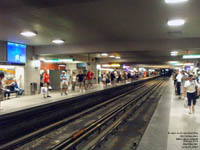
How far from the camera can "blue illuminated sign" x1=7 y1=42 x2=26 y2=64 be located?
13.2 m

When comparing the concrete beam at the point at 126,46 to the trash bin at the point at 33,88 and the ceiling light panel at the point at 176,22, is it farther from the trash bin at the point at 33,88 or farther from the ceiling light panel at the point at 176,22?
the ceiling light panel at the point at 176,22

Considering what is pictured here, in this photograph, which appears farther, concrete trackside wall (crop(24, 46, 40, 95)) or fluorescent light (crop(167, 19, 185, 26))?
concrete trackside wall (crop(24, 46, 40, 95))

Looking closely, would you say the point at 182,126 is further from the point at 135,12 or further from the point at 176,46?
the point at 176,46

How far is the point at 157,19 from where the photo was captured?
8242 millimetres

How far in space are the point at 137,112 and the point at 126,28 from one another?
4.80 meters

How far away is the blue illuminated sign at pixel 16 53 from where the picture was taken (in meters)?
13.2

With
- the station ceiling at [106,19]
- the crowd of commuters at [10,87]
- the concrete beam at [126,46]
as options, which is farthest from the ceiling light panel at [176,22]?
the crowd of commuters at [10,87]

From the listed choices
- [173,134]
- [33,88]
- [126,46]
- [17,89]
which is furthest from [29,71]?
[173,134]

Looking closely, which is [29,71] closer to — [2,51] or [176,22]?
[2,51]

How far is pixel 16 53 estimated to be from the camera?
13758 mm

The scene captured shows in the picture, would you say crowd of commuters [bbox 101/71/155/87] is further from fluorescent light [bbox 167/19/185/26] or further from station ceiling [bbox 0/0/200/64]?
fluorescent light [bbox 167/19/185/26]

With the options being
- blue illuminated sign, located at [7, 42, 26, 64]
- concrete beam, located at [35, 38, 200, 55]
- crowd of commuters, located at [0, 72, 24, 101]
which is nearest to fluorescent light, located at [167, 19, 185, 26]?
concrete beam, located at [35, 38, 200, 55]

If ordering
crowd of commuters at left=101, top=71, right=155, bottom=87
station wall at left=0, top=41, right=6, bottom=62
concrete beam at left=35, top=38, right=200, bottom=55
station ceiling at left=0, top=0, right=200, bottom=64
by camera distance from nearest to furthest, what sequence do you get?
1. station ceiling at left=0, top=0, right=200, bottom=64
2. concrete beam at left=35, top=38, right=200, bottom=55
3. station wall at left=0, top=41, right=6, bottom=62
4. crowd of commuters at left=101, top=71, right=155, bottom=87

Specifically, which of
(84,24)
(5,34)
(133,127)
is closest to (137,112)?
(133,127)
